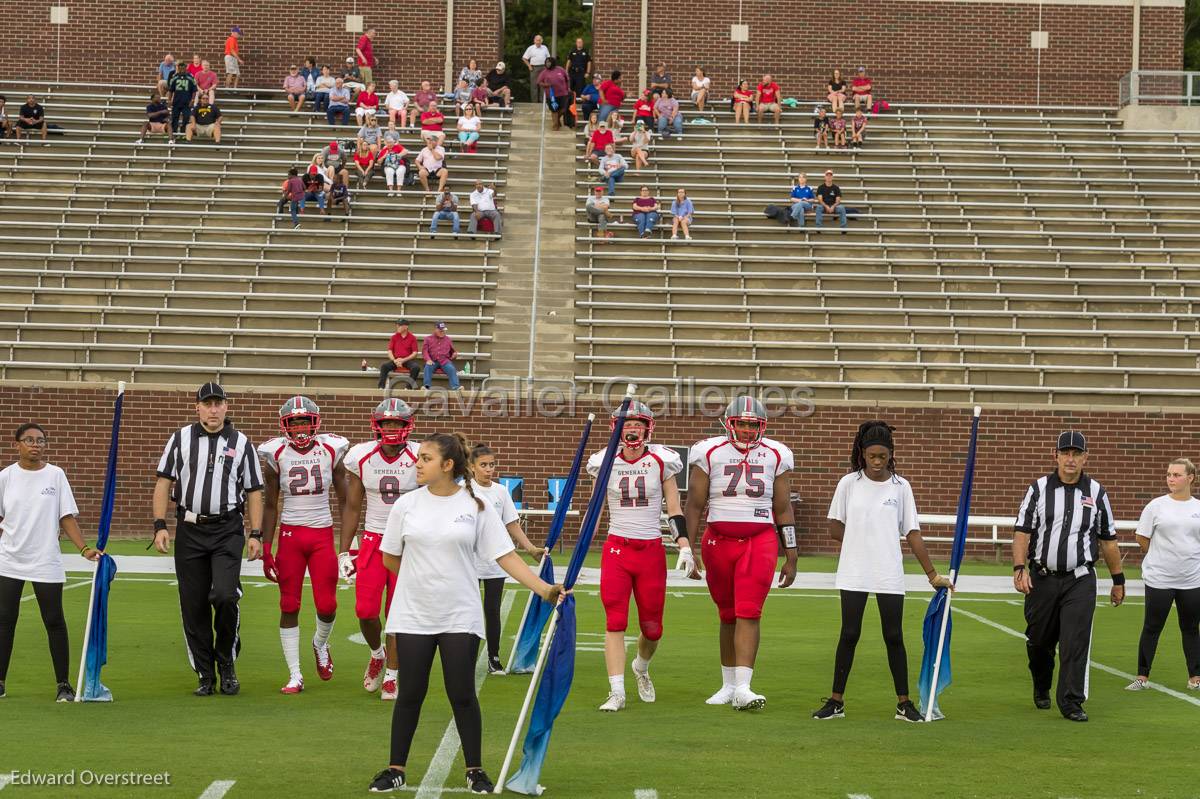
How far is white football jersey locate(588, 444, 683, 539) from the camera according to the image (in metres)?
9.91

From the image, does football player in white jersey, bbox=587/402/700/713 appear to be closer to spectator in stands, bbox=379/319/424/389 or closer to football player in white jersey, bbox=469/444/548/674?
football player in white jersey, bbox=469/444/548/674

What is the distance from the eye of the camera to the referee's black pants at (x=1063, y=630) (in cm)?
962

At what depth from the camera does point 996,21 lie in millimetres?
32812

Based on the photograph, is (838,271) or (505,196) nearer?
(838,271)

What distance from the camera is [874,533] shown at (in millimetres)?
9391

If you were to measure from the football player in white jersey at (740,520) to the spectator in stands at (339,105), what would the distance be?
21.6 m

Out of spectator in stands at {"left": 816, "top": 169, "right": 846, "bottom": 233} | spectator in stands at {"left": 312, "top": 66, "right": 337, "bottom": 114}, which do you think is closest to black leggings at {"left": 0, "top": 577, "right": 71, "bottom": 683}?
spectator in stands at {"left": 816, "top": 169, "right": 846, "bottom": 233}

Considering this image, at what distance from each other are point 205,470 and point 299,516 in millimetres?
745

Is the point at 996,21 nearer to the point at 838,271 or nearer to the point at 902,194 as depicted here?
the point at 902,194

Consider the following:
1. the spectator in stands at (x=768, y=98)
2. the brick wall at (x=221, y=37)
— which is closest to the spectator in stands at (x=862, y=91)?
the spectator in stands at (x=768, y=98)

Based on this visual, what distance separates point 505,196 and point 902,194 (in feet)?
24.7

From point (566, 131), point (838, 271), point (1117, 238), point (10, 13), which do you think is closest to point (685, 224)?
point (838, 271)

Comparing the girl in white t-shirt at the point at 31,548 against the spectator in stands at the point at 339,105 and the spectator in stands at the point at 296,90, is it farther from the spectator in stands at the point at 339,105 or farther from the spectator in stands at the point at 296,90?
the spectator in stands at the point at 296,90

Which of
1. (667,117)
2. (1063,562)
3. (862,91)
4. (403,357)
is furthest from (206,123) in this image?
(1063,562)
